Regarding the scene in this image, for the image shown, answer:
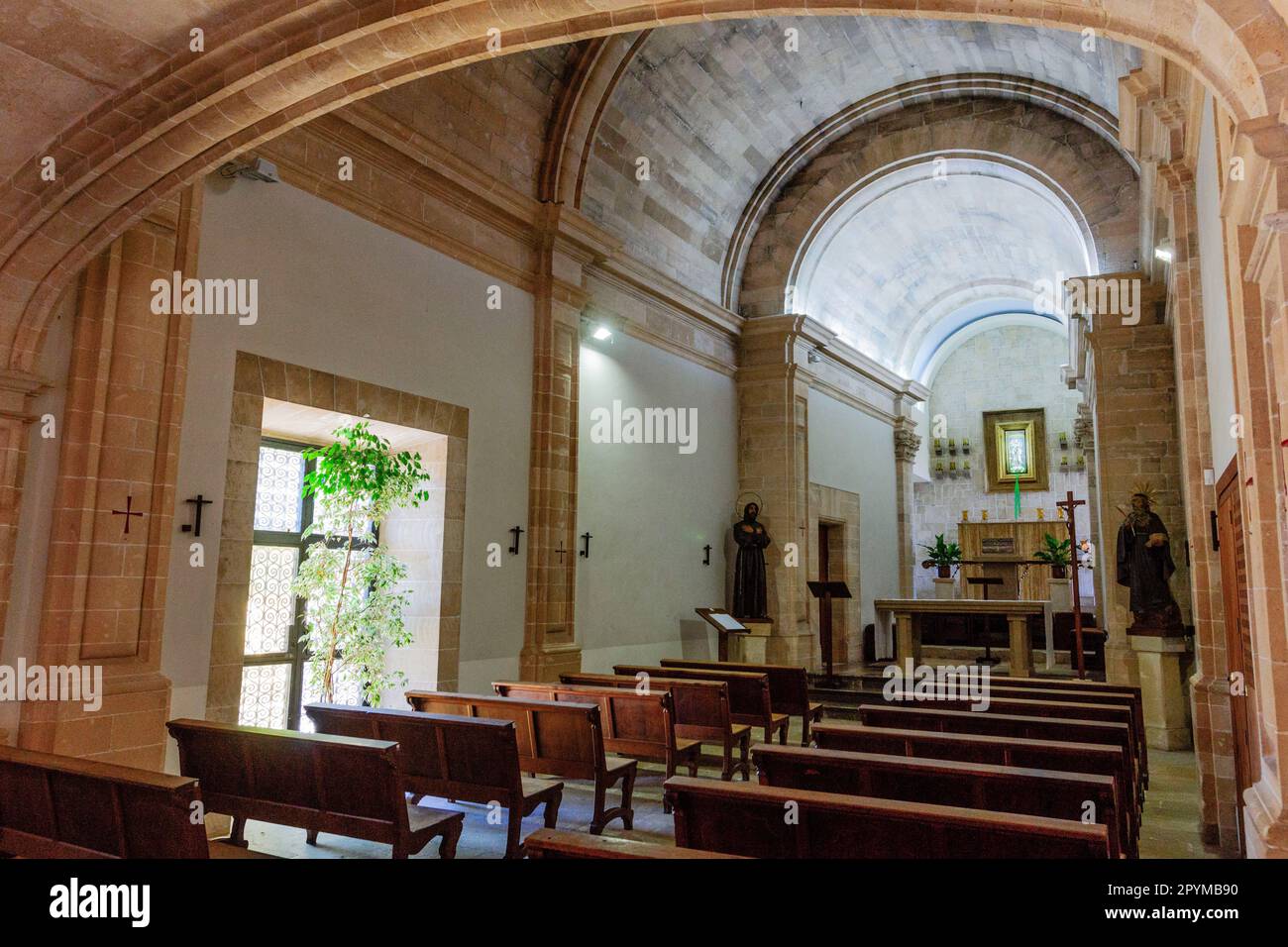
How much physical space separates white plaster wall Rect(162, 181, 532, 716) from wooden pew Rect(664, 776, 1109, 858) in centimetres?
355

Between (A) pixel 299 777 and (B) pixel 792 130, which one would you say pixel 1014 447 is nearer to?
(B) pixel 792 130

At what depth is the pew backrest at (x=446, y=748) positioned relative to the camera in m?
3.99

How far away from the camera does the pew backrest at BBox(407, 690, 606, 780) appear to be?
460cm

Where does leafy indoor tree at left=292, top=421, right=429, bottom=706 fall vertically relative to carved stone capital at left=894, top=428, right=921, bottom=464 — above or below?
below

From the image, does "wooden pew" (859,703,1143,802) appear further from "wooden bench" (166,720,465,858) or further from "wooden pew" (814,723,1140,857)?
"wooden bench" (166,720,465,858)

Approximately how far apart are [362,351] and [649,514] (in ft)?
13.8

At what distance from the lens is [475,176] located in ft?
23.6

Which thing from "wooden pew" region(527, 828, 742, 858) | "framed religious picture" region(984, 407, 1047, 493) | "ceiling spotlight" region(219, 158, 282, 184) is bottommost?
"wooden pew" region(527, 828, 742, 858)

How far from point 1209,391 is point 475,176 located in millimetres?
5689

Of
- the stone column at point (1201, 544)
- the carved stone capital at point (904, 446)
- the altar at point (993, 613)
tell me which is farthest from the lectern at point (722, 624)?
the carved stone capital at point (904, 446)

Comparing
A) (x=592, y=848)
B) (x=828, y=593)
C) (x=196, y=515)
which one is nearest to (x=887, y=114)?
(x=828, y=593)

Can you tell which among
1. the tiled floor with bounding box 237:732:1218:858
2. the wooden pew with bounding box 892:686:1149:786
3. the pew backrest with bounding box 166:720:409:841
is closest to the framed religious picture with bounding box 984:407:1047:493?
the tiled floor with bounding box 237:732:1218:858

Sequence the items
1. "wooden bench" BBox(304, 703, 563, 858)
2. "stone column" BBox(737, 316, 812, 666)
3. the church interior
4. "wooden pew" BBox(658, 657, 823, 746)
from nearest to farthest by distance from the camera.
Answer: the church interior → "wooden bench" BBox(304, 703, 563, 858) → "wooden pew" BBox(658, 657, 823, 746) → "stone column" BBox(737, 316, 812, 666)
